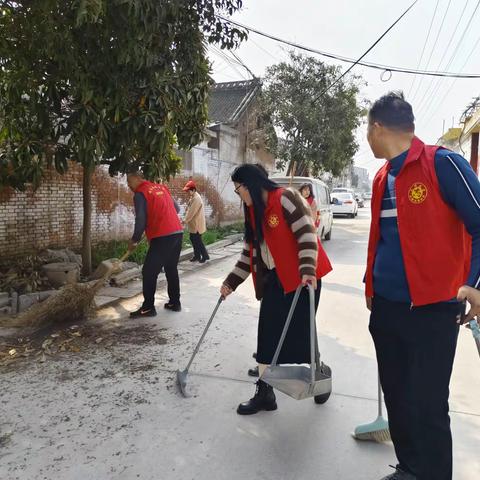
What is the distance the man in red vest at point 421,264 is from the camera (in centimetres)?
181

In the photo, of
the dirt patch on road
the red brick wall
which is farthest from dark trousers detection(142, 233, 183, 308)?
the red brick wall

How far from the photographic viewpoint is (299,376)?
279cm

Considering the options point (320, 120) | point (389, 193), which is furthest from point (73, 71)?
point (320, 120)

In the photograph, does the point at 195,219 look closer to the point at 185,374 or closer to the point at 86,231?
the point at 86,231

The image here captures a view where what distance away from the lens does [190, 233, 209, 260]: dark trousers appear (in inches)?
341

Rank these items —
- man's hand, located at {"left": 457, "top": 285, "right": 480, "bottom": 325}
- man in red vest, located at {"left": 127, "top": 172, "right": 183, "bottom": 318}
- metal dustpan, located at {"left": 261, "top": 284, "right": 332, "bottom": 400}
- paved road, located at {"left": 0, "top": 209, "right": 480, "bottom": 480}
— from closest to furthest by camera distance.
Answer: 1. man's hand, located at {"left": 457, "top": 285, "right": 480, "bottom": 325}
2. paved road, located at {"left": 0, "top": 209, "right": 480, "bottom": 480}
3. metal dustpan, located at {"left": 261, "top": 284, "right": 332, "bottom": 400}
4. man in red vest, located at {"left": 127, "top": 172, "right": 183, "bottom": 318}

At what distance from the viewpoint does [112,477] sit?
7.60ft

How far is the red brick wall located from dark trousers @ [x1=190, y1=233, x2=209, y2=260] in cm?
182

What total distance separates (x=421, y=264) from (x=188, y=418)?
6.14 ft

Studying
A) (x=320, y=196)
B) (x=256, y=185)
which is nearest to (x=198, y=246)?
(x=320, y=196)

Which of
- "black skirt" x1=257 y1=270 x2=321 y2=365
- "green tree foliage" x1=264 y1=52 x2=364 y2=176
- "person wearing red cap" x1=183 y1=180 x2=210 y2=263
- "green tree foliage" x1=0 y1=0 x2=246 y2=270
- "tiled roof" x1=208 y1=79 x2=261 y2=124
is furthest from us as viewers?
"tiled roof" x1=208 y1=79 x2=261 y2=124

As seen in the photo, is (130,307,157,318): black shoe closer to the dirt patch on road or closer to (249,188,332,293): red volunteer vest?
the dirt patch on road

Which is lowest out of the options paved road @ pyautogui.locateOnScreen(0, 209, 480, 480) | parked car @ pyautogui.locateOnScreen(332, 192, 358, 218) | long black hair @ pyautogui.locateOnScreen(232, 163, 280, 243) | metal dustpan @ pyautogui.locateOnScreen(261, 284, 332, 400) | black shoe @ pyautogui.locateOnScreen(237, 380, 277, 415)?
paved road @ pyautogui.locateOnScreen(0, 209, 480, 480)

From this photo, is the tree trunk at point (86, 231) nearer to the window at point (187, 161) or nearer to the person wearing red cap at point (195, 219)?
the person wearing red cap at point (195, 219)
